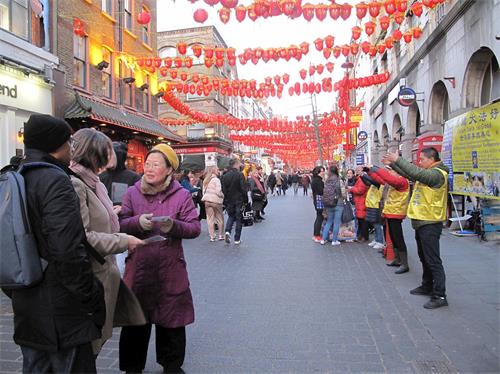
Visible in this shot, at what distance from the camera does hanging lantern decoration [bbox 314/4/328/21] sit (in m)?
9.15

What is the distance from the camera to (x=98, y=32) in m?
15.8

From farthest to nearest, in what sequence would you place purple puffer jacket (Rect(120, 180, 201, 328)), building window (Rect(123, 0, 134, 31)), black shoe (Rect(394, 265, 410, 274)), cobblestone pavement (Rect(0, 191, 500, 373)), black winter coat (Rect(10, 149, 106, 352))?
building window (Rect(123, 0, 134, 31)) → black shoe (Rect(394, 265, 410, 274)) → cobblestone pavement (Rect(0, 191, 500, 373)) → purple puffer jacket (Rect(120, 180, 201, 328)) → black winter coat (Rect(10, 149, 106, 352))

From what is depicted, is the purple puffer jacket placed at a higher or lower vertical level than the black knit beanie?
lower

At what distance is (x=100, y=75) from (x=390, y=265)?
43.1 ft

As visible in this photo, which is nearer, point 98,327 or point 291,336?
point 98,327

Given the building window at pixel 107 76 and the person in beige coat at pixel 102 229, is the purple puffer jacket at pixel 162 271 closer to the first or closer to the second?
the person in beige coat at pixel 102 229

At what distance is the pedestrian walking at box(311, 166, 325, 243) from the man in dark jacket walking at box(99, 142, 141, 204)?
6.21 meters

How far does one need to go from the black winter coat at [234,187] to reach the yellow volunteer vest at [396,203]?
409 centimetres

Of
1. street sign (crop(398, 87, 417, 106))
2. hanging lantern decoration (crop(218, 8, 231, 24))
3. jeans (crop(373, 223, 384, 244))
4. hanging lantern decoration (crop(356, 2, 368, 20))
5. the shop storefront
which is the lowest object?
jeans (crop(373, 223, 384, 244))

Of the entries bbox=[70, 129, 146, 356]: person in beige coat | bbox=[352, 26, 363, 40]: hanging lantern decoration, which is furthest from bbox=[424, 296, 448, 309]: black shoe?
bbox=[352, 26, 363, 40]: hanging lantern decoration

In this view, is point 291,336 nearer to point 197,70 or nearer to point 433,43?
point 433,43

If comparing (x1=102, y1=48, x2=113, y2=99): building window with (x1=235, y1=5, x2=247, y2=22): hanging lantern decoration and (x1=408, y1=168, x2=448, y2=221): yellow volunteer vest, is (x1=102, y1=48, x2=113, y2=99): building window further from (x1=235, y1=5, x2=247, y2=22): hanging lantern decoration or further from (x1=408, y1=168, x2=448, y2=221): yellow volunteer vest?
(x1=408, y1=168, x2=448, y2=221): yellow volunteer vest

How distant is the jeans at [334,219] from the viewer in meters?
9.66

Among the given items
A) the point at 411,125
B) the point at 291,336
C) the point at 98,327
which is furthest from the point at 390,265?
the point at 411,125
